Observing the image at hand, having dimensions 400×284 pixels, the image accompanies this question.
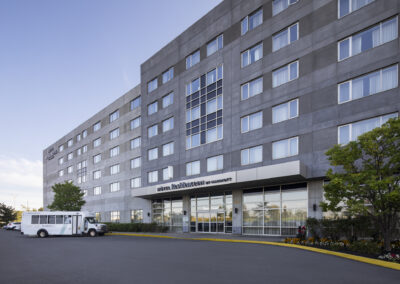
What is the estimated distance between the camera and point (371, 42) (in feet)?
70.8

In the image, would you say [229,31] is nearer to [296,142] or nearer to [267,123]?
[267,123]

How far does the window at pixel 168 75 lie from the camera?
39.4m

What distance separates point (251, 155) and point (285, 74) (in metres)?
7.28

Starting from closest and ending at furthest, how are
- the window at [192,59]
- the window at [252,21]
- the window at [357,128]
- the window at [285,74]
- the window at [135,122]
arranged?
1. the window at [357,128]
2. the window at [285,74]
3. the window at [252,21]
4. the window at [192,59]
5. the window at [135,122]

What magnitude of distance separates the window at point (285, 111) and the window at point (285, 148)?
71.2 inches

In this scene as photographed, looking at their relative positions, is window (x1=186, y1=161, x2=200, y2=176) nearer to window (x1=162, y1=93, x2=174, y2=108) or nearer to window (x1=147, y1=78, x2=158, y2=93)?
window (x1=162, y1=93, x2=174, y2=108)

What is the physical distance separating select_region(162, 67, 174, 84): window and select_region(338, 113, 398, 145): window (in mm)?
22315

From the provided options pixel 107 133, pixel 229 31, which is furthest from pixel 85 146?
pixel 229 31

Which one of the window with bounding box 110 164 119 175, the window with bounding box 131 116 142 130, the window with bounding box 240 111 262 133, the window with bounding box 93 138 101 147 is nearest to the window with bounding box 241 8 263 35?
the window with bounding box 240 111 262 133

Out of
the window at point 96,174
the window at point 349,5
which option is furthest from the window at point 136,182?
the window at point 349,5

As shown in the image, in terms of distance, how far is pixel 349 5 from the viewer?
22.9 metres

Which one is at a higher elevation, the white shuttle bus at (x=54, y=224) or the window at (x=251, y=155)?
the window at (x=251, y=155)

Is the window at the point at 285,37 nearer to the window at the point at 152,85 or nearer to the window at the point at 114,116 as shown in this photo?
the window at the point at 152,85

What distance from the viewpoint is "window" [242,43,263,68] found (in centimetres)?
2900
